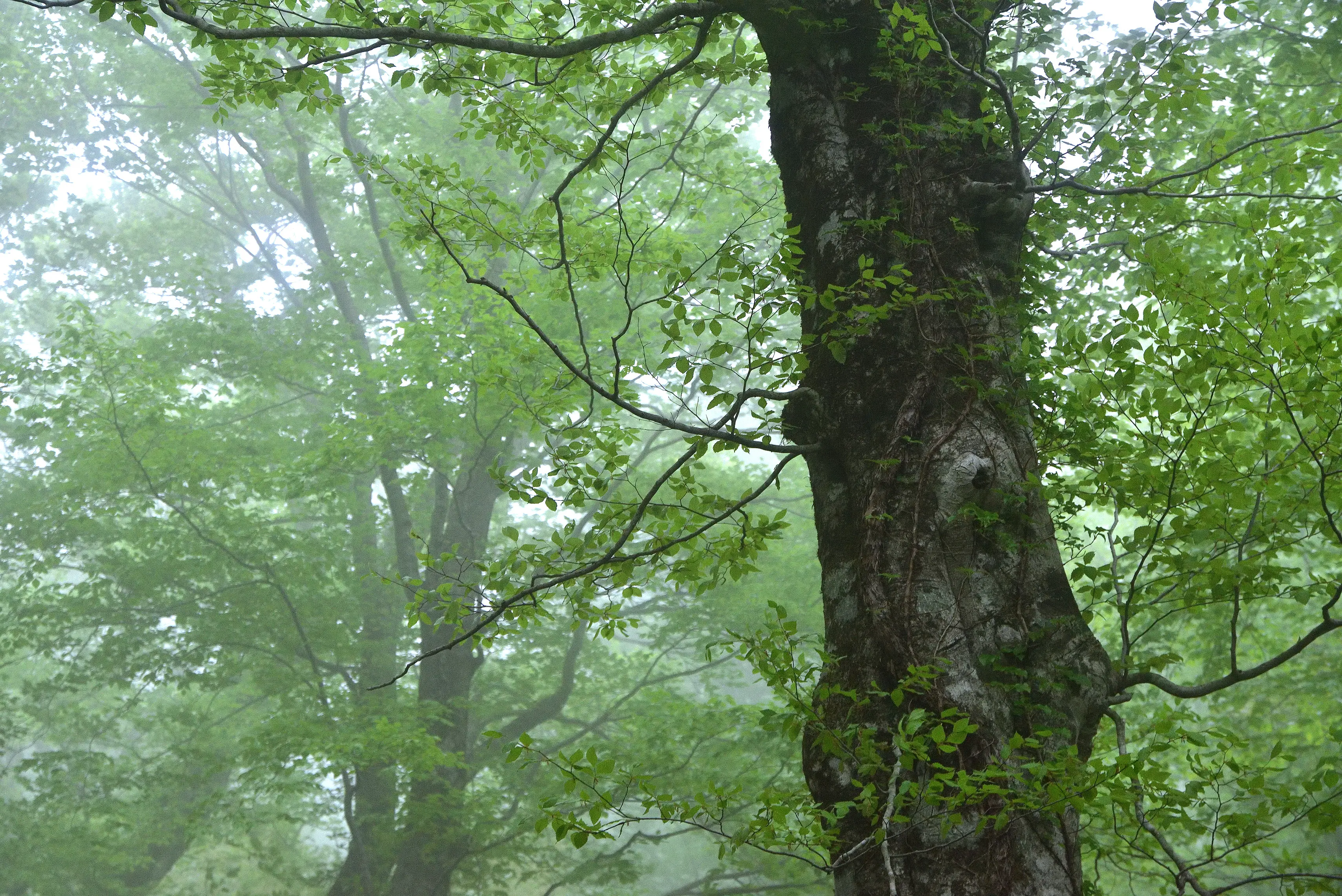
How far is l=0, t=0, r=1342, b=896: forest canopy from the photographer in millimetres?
2422

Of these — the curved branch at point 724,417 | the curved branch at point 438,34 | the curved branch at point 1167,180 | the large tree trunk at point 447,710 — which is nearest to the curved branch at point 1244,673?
the curved branch at point 724,417

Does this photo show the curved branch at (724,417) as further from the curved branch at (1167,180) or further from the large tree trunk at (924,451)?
the curved branch at (1167,180)

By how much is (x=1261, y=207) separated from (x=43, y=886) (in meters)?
12.5

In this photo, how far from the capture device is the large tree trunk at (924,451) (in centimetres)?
222

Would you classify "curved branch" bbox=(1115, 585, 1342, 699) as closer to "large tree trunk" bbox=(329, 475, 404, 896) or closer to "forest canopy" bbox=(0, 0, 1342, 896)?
"forest canopy" bbox=(0, 0, 1342, 896)

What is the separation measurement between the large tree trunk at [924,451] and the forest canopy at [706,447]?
0.5 inches

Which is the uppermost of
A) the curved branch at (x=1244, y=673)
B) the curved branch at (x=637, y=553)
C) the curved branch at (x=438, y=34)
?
the curved branch at (x=438, y=34)

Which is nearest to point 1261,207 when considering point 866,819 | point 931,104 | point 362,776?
point 931,104

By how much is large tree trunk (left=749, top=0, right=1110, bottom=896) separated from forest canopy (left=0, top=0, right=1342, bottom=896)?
1 centimetres

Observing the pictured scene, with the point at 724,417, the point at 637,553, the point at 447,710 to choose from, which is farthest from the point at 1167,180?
Answer: the point at 447,710

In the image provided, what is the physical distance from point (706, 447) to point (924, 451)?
0.72 metres

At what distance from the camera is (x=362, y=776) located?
9.03 m

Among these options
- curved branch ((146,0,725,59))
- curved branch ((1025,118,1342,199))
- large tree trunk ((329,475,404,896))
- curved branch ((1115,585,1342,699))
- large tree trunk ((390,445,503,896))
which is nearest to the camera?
curved branch ((1115,585,1342,699))

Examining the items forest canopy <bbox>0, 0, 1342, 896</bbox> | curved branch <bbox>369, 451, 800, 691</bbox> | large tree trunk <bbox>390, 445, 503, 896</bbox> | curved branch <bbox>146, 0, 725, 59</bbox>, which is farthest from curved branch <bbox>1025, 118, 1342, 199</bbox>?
large tree trunk <bbox>390, 445, 503, 896</bbox>
